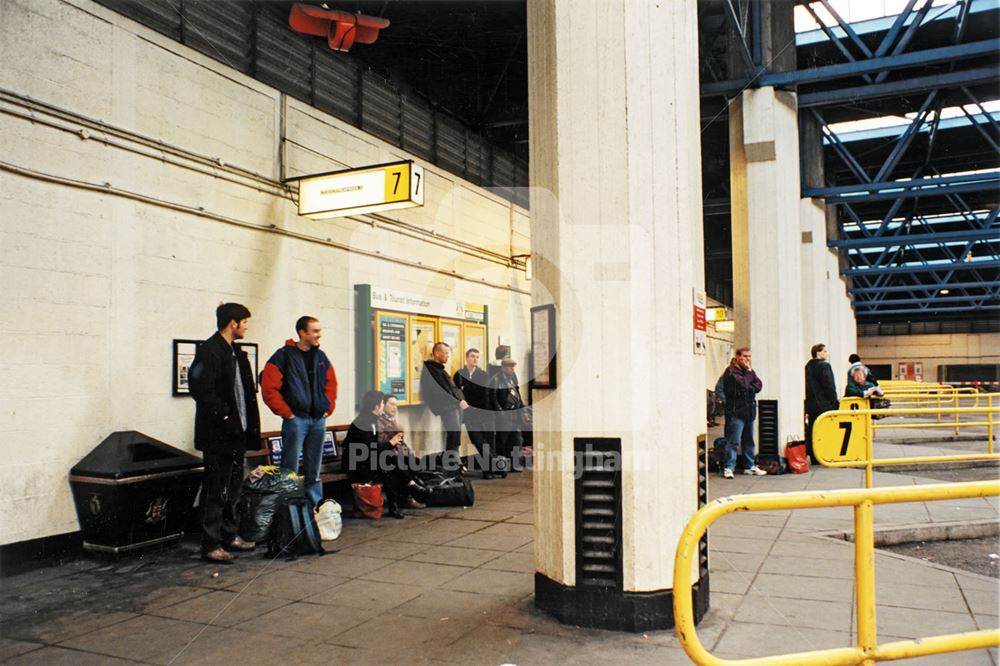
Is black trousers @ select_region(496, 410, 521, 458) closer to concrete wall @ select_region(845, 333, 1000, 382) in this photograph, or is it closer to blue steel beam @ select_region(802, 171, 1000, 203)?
blue steel beam @ select_region(802, 171, 1000, 203)

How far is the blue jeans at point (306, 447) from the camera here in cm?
688

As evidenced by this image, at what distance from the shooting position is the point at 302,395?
6859 mm

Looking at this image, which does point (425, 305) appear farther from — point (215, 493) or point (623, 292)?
point (623, 292)

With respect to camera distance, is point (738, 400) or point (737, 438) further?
point (737, 438)

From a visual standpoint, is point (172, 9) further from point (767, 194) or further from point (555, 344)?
point (767, 194)

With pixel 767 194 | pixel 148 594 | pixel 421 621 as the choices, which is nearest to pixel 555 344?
pixel 421 621

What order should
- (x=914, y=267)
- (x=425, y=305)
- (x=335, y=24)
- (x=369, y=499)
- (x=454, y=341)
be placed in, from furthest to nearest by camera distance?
(x=914, y=267) → (x=454, y=341) → (x=425, y=305) → (x=335, y=24) → (x=369, y=499)

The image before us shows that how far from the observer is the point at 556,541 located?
14.3 ft

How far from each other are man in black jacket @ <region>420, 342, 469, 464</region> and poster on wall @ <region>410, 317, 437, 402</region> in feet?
0.34

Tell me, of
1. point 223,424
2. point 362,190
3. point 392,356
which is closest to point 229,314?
point 223,424

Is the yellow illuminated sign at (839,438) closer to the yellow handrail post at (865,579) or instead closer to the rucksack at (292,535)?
the rucksack at (292,535)

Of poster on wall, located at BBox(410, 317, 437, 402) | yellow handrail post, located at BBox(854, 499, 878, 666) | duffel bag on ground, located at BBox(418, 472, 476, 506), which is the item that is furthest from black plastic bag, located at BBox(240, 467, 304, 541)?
yellow handrail post, located at BBox(854, 499, 878, 666)

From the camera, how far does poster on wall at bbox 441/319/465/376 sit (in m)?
11.7

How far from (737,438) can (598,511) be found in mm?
6597
